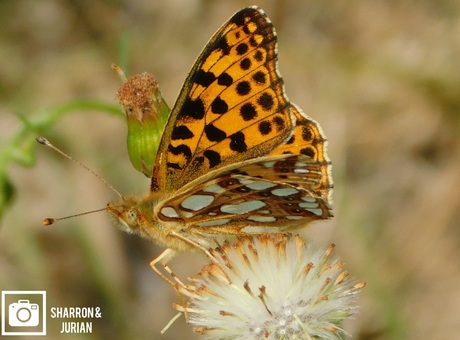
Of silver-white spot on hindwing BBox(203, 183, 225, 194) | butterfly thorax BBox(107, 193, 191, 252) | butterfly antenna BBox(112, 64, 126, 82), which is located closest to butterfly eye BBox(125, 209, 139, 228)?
butterfly thorax BBox(107, 193, 191, 252)

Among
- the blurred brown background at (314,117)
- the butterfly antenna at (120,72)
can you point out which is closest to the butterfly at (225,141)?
the butterfly antenna at (120,72)

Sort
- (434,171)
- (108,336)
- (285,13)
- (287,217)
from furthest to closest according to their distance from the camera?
(285,13) → (434,171) → (108,336) → (287,217)

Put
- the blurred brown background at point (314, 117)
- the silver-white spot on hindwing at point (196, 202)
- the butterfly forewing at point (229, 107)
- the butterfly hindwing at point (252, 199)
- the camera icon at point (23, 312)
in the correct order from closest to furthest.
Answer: the butterfly hindwing at point (252, 199) < the silver-white spot on hindwing at point (196, 202) < the butterfly forewing at point (229, 107) < the camera icon at point (23, 312) < the blurred brown background at point (314, 117)

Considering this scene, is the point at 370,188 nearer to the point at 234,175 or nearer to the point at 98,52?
the point at 98,52

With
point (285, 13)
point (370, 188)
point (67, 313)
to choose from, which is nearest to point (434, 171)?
point (370, 188)

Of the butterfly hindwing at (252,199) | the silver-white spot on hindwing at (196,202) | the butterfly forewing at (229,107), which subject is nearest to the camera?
the butterfly hindwing at (252,199)

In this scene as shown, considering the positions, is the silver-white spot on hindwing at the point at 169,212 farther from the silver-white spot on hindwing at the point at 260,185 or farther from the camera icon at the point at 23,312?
the camera icon at the point at 23,312

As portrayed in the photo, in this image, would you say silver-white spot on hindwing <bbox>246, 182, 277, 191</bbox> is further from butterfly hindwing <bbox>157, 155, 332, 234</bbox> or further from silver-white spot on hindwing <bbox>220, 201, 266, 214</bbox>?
silver-white spot on hindwing <bbox>220, 201, 266, 214</bbox>
